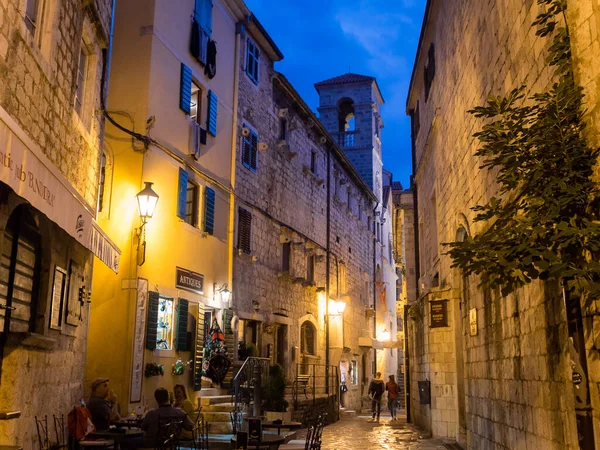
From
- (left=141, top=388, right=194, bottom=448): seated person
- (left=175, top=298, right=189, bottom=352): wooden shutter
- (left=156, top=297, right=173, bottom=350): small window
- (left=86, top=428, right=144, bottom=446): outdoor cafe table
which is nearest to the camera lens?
(left=86, top=428, right=144, bottom=446): outdoor cafe table

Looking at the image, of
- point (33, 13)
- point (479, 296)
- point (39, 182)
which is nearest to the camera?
point (39, 182)

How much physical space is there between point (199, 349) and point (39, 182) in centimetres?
921

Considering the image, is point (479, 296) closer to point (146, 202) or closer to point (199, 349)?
point (146, 202)

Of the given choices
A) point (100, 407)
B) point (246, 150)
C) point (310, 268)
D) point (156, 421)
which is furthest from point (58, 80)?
point (310, 268)

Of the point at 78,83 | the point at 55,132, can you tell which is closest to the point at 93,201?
the point at 78,83

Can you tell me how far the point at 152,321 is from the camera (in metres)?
12.6

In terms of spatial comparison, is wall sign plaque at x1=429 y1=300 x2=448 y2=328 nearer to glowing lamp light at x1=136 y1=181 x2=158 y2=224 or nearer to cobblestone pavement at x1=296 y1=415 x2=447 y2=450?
cobblestone pavement at x1=296 y1=415 x2=447 y2=450

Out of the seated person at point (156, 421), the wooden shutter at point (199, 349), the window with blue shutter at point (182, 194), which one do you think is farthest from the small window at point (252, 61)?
the seated person at point (156, 421)

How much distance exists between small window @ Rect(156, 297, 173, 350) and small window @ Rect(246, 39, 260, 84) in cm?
777

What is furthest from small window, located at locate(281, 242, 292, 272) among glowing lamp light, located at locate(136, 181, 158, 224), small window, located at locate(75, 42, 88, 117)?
small window, located at locate(75, 42, 88, 117)

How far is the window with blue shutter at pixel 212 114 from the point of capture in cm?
1556

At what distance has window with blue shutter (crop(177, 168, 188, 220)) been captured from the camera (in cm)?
1393

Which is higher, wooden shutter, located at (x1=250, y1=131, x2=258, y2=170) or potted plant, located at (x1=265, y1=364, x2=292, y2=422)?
wooden shutter, located at (x1=250, y1=131, x2=258, y2=170)

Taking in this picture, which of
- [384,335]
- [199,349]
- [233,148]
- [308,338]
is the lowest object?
[199,349]
